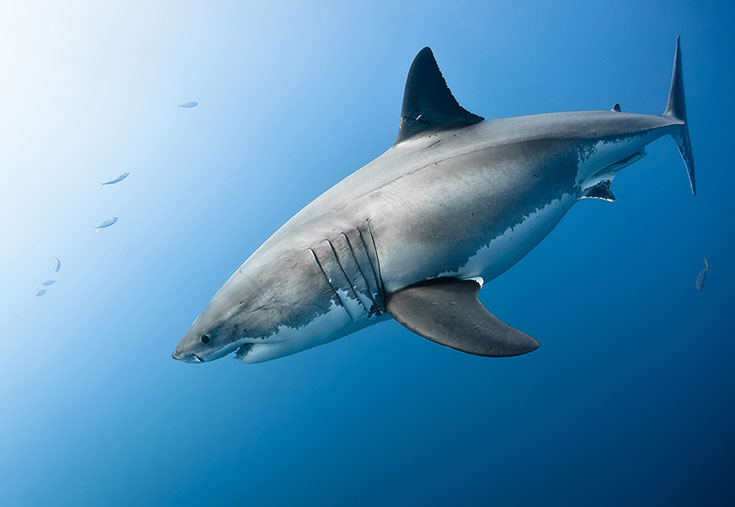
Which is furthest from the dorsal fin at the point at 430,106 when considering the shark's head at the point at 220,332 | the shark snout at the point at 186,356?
the shark snout at the point at 186,356

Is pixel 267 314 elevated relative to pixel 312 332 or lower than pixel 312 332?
elevated

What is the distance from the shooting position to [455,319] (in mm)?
1712

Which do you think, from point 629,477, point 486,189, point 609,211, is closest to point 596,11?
point 609,211

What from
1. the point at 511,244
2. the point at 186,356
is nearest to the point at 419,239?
the point at 511,244

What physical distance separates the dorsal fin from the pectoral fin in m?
1.14

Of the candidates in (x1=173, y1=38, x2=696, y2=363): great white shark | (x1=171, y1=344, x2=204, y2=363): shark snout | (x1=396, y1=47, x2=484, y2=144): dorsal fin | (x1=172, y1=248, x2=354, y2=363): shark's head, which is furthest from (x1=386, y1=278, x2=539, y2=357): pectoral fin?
(x1=396, y1=47, x2=484, y2=144): dorsal fin

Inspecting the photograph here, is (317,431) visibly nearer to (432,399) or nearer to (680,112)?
(432,399)

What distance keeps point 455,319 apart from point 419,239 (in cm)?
50

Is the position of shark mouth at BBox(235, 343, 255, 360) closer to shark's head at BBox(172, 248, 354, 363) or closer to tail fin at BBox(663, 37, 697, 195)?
shark's head at BBox(172, 248, 354, 363)

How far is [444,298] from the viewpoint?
1884mm

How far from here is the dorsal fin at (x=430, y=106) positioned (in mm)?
2586

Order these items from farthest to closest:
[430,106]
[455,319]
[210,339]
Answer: [430,106]
[210,339]
[455,319]

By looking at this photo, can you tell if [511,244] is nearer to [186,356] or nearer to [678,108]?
[186,356]

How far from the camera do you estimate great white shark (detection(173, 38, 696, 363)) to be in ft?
6.17
